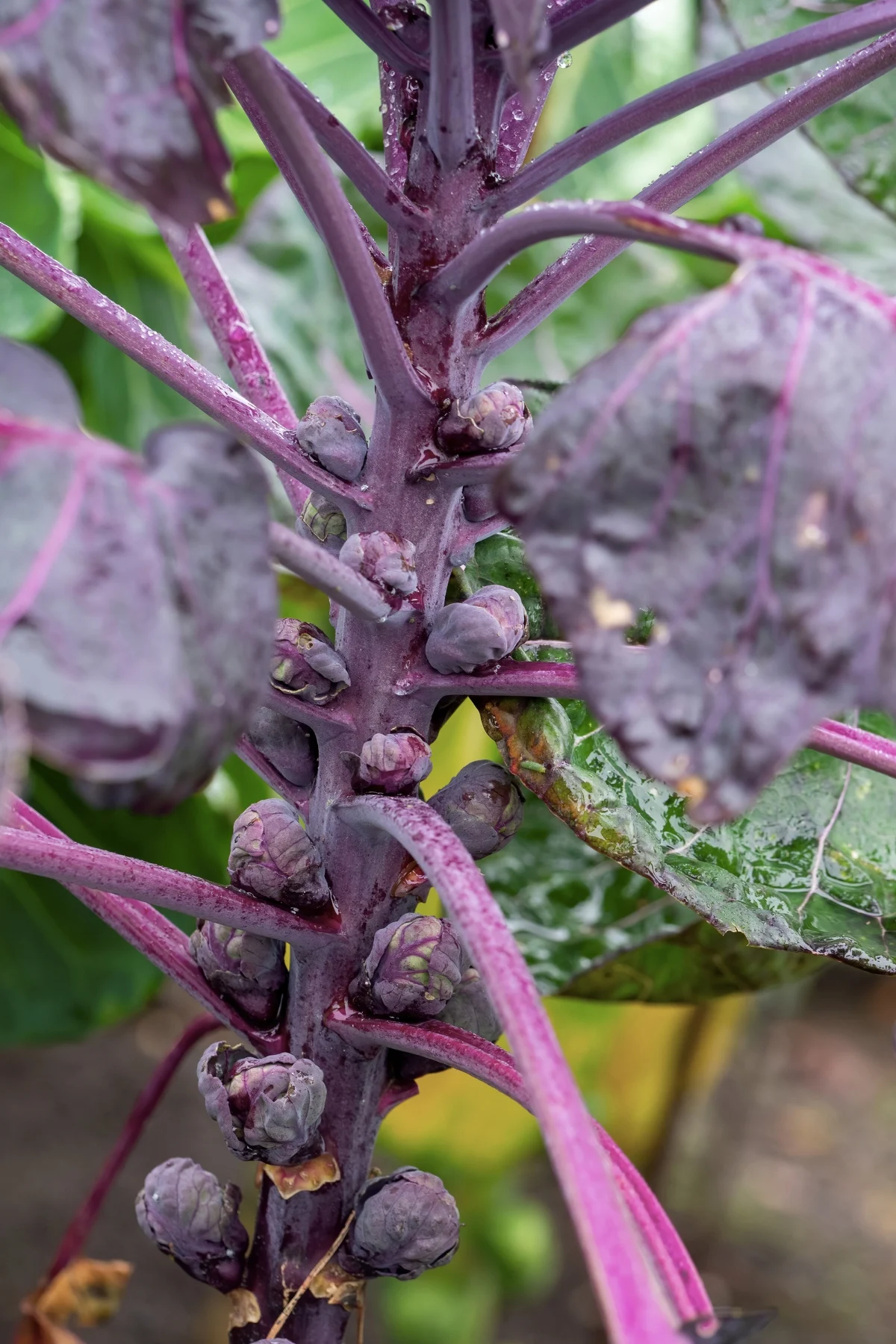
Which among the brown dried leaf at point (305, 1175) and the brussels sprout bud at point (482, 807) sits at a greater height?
the brussels sprout bud at point (482, 807)

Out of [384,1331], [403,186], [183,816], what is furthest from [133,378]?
[384,1331]

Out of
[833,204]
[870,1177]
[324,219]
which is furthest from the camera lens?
[870,1177]

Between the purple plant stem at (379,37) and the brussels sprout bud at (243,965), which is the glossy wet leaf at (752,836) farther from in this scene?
the purple plant stem at (379,37)

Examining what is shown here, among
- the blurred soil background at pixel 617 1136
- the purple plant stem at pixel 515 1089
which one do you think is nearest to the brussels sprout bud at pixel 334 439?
the purple plant stem at pixel 515 1089

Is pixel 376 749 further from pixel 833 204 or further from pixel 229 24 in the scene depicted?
pixel 833 204

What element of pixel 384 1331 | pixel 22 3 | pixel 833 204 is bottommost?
pixel 384 1331
